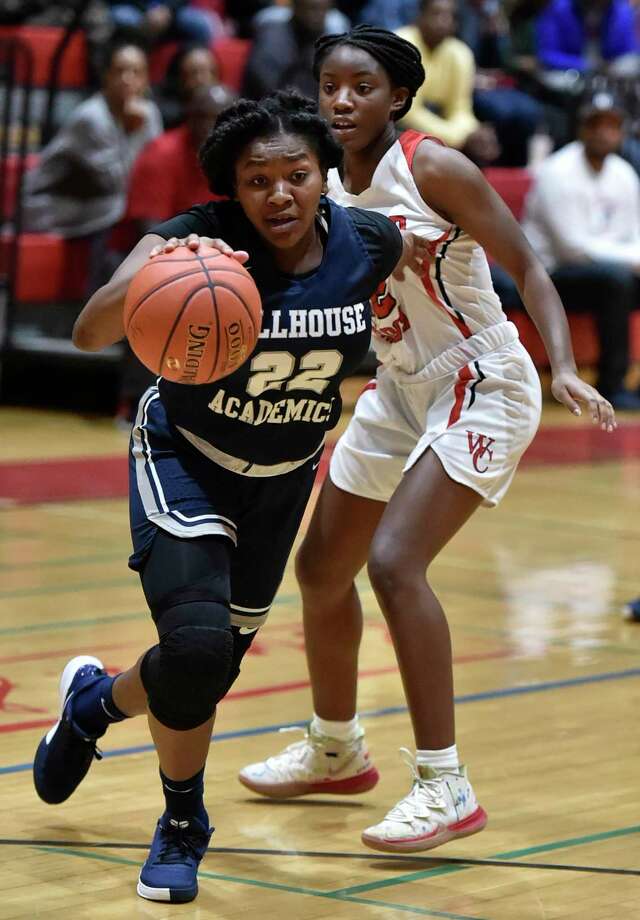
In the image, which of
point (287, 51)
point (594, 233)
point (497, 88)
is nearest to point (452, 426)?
point (287, 51)

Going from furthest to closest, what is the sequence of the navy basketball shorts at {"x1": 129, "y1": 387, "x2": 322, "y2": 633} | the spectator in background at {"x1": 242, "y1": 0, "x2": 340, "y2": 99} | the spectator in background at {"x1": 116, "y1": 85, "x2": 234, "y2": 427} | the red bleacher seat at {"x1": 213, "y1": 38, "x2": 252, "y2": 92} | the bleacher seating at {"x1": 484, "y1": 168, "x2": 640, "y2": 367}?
the red bleacher seat at {"x1": 213, "y1": 38, "x2": 252, "y2": 92} < the bleacher seating at {"x1": 484, "y1": 168, "x2": 640, "y2": 367} < the spectator in background at {"x1": 242, "y1": 0, "x2": 340, "y2": 99} < the spectator in background at {"x1": 116, "y1": 85, "x2": 234, "y2": 427} < the navy basketball shorts at {"x1": 129, "y1": 387, "x2": 322, "y2": 633}

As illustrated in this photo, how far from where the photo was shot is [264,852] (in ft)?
12.4

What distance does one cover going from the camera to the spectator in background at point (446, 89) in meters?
12.3

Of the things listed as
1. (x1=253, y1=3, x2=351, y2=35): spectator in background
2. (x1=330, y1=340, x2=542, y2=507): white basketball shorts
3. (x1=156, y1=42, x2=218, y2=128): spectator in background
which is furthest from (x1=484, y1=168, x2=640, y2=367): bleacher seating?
(x1=330, y1=340, x2=542, y2=507): white basketball shorts

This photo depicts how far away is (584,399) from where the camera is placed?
3.68 metres

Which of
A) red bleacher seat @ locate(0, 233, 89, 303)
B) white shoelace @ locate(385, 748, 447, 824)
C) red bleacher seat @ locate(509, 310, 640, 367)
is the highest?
white shoelace @ locate(385, 748, 447, 824)

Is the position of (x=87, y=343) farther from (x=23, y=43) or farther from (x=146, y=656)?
(x=23, y=43)

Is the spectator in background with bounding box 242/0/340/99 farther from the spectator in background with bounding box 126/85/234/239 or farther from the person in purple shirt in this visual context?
the person in purple shirt

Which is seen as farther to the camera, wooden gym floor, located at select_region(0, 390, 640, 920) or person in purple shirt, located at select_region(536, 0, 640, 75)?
person in purple shirt, located at select_region(536, 0, 640, 75)

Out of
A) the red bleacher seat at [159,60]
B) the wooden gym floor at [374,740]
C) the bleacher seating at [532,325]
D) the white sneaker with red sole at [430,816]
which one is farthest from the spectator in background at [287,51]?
the white sneaker with red sole at [430,816]

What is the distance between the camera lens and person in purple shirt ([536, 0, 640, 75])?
547 inches

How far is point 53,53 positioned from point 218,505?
9151mm

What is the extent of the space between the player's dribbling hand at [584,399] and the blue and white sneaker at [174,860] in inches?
46.5

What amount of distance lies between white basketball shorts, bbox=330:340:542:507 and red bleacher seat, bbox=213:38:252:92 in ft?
29.3
